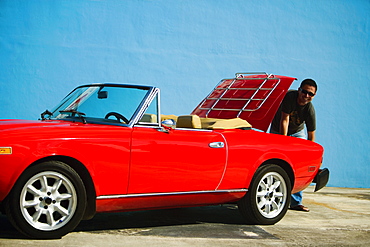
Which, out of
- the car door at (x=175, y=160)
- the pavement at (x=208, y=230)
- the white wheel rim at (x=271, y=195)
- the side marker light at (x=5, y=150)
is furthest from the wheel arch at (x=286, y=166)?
the side marker light at (x=5, y=150)

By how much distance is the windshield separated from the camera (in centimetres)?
524

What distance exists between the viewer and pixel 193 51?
9352 millimetres

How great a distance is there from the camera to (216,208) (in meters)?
7.15

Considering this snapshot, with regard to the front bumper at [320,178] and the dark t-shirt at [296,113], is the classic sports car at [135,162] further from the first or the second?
the dark t-shirt at [296,113]

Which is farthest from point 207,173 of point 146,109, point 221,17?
point 221,17

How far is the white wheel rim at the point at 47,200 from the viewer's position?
176 inches

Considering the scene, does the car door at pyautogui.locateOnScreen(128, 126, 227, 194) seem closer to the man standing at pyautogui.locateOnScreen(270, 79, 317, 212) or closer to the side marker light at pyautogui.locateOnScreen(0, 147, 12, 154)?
the side marker light at pyautogui.locateOnScreen(0, 147, 12, 154)

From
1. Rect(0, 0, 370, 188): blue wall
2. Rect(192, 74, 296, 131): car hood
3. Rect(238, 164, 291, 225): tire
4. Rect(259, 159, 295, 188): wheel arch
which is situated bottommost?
Rect(238, 164, 291, 225): tire

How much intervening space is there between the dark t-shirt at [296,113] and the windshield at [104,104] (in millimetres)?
2471

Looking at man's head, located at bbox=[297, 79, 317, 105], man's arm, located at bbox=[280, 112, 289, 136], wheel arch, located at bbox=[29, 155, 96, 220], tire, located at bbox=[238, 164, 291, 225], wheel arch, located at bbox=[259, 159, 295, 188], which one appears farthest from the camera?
man's arm, located at bbox=[280, 112, 289, 136]

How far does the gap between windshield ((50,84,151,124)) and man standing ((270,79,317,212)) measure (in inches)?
96.9

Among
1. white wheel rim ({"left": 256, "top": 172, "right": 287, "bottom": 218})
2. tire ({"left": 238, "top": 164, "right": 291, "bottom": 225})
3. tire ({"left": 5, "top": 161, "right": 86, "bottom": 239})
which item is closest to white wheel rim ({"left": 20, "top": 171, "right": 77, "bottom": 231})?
tire ({"left": 5, "top": 161, "right": 86, "bottom": 239})

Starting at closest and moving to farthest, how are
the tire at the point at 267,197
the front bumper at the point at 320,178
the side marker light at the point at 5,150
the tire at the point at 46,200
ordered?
the side marker light at the point at 5,150 → the tire at the point at 46,200 → the tire at the point at 267,197 → the front bumper at the point at 320,178

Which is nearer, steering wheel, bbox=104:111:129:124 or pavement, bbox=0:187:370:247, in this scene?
pavement, bbox=0:187:370:247
